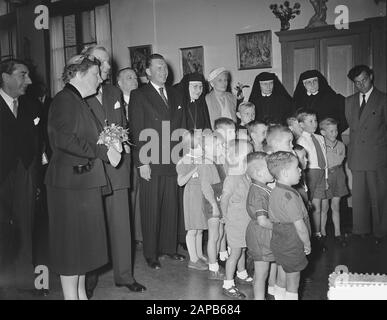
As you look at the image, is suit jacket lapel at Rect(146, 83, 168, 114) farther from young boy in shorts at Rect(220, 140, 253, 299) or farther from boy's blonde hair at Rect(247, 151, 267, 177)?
boy's blonde hair at Rect(247, 151, 267, 177)

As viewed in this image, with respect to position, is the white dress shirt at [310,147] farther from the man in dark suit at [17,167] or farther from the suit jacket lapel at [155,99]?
the man in dark suit at [17,167]

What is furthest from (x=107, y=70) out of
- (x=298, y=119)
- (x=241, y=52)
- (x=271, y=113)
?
(x=241, y=52)

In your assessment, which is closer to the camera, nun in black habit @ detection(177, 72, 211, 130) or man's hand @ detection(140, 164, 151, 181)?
man's hand @ detection(140, 164, 151, 181)

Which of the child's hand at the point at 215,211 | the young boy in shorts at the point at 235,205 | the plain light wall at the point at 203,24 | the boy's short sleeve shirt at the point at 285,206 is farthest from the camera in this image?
the plain light wall at the point at 203,24

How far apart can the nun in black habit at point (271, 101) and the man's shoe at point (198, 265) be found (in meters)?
2.11

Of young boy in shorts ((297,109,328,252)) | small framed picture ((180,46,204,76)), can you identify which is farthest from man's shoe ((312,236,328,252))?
small framed picture ((180,46,204,76))

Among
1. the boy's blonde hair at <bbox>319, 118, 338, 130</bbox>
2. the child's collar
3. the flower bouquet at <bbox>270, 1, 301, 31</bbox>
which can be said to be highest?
the flower bouquet at <bbox>270, 1, 301, 31</bbox>

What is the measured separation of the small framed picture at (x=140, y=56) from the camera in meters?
7.70

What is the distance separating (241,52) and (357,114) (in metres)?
2.62

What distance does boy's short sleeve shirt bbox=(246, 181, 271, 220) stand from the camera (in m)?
2.86

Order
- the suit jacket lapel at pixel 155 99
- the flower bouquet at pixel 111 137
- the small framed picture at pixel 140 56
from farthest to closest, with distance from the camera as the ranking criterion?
the small framed picture at pixel 140 56
the suit jacket lapel at pixel 155 99
the flower bouquet at pixel 111 137

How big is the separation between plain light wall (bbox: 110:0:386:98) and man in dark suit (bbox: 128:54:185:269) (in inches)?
109

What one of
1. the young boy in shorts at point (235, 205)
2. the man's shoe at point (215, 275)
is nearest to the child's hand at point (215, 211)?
the young boy in shorts at point (235, 205)
